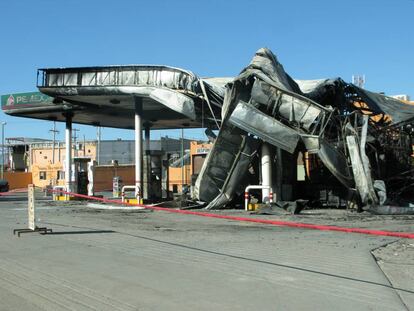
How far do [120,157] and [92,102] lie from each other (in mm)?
62466

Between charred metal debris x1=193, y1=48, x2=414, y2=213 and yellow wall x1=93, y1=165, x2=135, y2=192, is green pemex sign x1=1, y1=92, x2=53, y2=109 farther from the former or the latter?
yellow wall x1=93, y1=165, x2=135, y2=192

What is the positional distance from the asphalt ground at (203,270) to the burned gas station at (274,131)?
7184 mm

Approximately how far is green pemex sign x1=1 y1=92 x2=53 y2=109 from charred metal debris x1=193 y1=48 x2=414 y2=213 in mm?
12288

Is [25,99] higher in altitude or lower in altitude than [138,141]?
higher

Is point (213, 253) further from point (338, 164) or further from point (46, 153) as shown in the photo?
point (46, 153)

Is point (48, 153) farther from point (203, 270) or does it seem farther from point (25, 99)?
point (203, 270)

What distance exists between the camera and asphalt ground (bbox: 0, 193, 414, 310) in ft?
21.0

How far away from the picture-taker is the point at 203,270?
841 centimetres

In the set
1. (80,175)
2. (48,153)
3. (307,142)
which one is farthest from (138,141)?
(48,153)

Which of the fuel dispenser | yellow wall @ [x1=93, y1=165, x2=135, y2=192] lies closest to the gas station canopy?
the fuel dispenser

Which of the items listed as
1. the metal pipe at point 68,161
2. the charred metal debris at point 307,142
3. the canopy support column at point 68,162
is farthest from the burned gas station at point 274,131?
the metal pipe at point 68,161

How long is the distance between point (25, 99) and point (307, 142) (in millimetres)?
20403

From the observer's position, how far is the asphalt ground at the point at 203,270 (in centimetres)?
641

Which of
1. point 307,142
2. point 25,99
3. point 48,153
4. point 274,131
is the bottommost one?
point 307,142
